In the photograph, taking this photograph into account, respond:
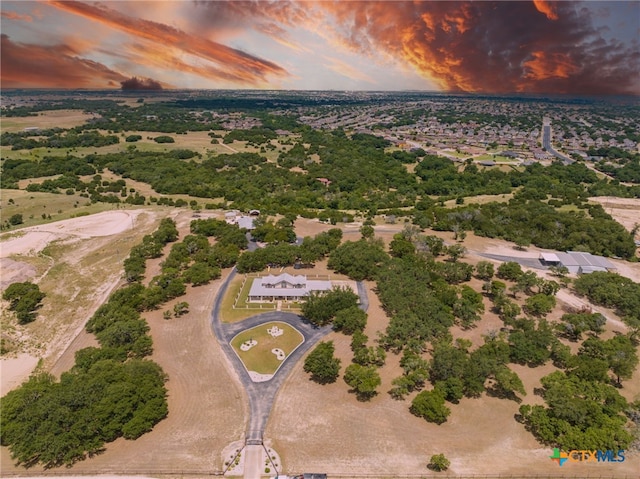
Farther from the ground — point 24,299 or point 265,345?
point 265,345

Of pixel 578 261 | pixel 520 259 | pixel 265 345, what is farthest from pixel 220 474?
pixel 578 261

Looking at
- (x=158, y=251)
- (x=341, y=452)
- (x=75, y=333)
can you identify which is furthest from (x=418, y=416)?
(x=158, y=251)

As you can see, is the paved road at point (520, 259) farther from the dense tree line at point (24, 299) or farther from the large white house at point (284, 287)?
the dense tree line at point (24, 299)

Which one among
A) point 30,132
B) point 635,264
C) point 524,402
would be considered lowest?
point 30,132

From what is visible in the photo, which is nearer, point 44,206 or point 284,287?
point 284,287

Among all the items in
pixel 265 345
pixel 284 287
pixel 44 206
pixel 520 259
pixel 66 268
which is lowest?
pixel 44 206

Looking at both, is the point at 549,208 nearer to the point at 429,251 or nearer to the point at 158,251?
the point at 429,251

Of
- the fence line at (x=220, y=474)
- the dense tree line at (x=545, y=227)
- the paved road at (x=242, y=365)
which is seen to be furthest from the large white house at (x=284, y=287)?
the dense tree line at (x=545, y=227)

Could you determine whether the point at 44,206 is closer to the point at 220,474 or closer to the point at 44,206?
the point at 44,206
